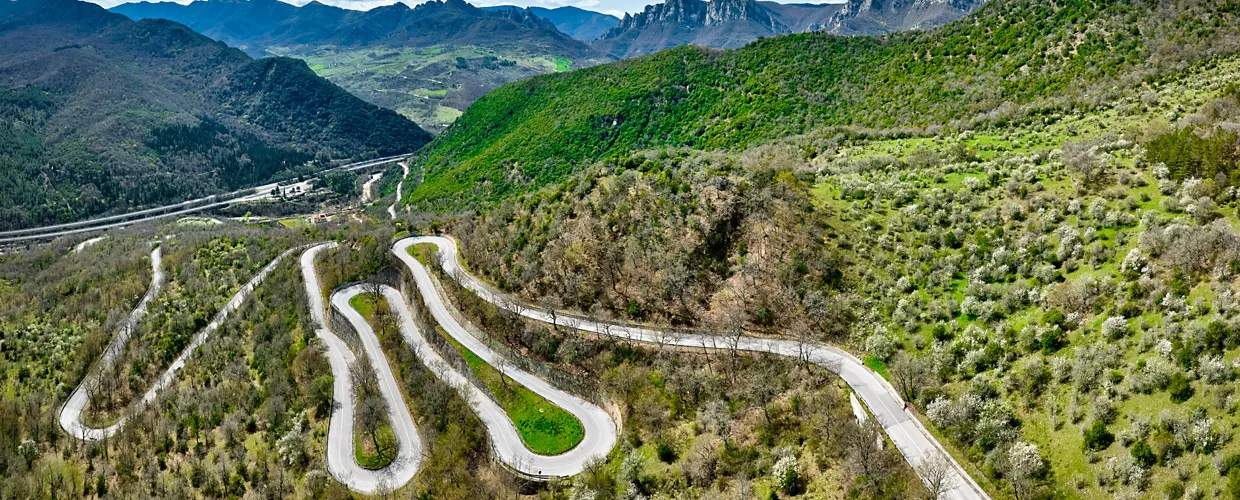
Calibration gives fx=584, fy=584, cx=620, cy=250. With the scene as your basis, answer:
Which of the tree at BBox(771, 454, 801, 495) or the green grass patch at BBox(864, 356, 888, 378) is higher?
the green grass patch at BBox(864, 356, 888, 378)

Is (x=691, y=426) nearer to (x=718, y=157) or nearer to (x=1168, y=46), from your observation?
(x=718, y=157)

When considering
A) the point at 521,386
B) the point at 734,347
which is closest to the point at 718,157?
the point at 734,347

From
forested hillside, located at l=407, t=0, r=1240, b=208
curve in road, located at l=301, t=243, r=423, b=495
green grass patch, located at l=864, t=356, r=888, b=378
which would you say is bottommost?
curve in road, located at l=301, t=243, r=423, b=495

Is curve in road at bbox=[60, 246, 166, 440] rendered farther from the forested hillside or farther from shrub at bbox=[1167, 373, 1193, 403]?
shrub at bbox=[1167, 373, 1193, 403]

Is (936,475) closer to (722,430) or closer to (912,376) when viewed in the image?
(912,376)

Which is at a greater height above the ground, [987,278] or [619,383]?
[987,278]

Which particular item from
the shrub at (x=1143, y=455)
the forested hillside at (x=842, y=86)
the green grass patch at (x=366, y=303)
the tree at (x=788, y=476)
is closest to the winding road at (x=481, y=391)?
the green grass patch at (x=366, y=303)

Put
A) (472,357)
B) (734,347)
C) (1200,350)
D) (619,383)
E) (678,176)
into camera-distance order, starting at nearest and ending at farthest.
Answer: (1200,350) → (734,347) → (619,383) → (472,357) → (678,176)

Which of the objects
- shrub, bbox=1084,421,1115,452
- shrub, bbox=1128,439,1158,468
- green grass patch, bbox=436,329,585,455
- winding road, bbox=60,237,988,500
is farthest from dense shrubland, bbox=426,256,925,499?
shrub, bbox=1128,439,1158,468
